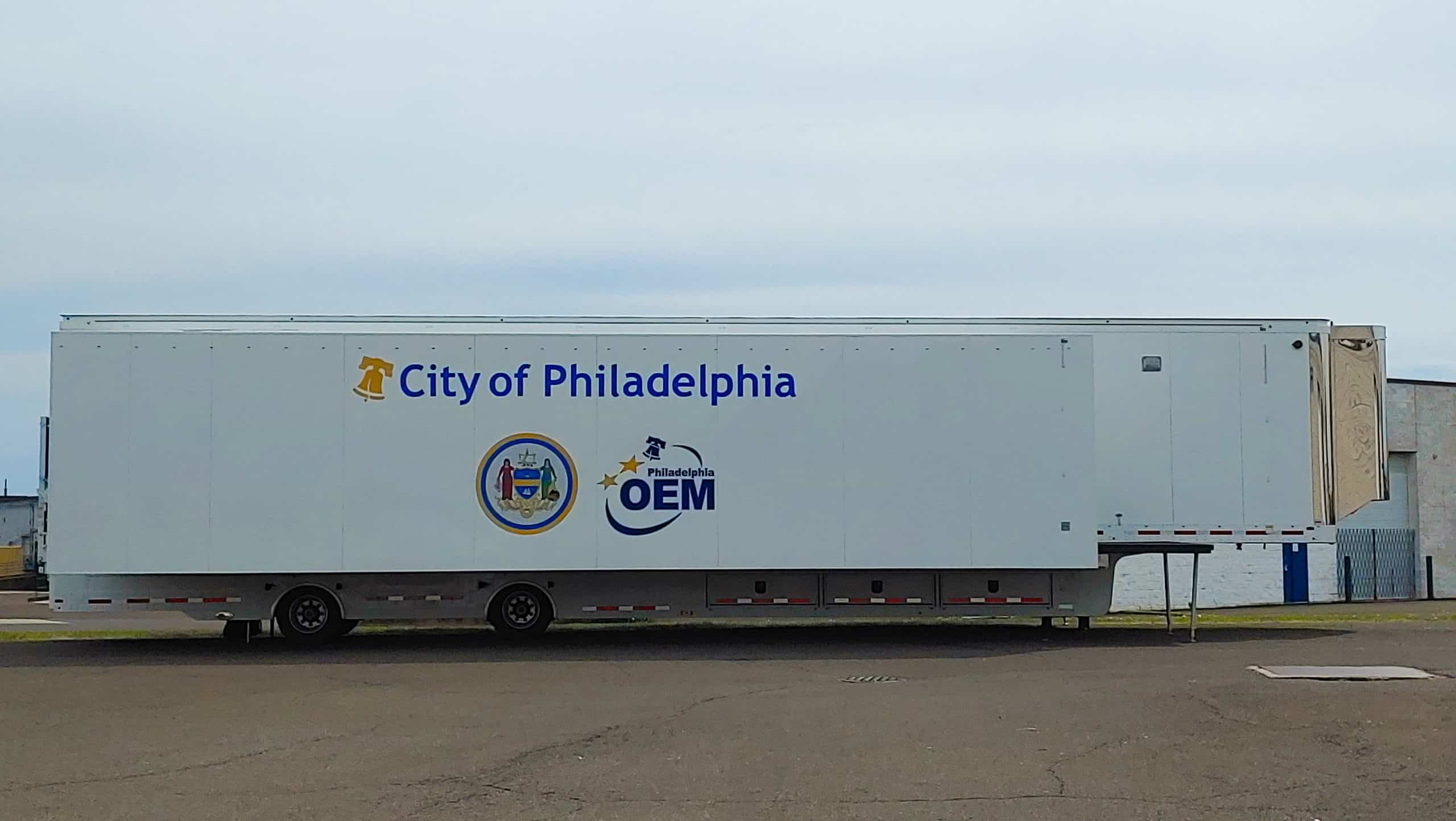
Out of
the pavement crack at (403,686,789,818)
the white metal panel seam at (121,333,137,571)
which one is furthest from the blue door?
the white metal panel seam at (121,333,137,571)

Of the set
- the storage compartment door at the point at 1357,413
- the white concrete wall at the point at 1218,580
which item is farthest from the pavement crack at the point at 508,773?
the white concrete wall at the point at 1218,580

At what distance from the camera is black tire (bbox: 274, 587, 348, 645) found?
16.8 metres

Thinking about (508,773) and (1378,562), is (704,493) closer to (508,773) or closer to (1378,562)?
(508,773)

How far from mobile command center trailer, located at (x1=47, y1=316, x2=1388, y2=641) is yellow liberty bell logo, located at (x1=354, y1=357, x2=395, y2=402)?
0.11 feet

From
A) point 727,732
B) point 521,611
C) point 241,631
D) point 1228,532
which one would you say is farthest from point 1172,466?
point 241,631

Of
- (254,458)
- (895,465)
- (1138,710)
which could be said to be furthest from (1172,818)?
(254,458)

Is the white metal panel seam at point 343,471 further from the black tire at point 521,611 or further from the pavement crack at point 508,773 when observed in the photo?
the pavement crack at point 508,773

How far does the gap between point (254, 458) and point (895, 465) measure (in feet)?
24.5

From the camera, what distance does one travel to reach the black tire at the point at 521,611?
672 inches

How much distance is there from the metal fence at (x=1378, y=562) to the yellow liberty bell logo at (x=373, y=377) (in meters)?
21.0

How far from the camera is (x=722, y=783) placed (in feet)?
28.1

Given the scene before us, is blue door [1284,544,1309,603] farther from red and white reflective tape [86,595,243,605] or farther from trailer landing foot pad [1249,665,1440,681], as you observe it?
red and white reflective tape [86,595,243,605]

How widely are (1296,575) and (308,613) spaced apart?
20.0 m

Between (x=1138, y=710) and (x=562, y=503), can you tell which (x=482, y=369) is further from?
(x=1138, y=710)
